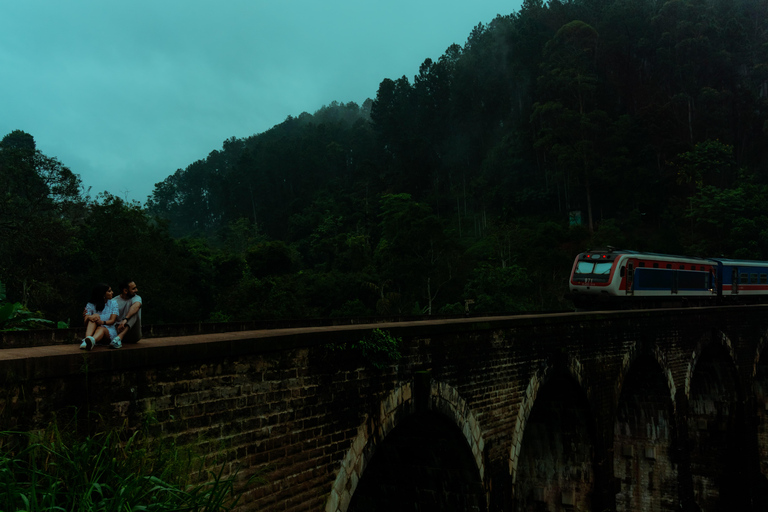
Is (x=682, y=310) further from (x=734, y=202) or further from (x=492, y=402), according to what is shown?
(x=734, y=202)

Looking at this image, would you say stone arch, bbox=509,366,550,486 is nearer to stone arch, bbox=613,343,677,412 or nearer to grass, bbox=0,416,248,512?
stone arch, bbox=613,343,677,412

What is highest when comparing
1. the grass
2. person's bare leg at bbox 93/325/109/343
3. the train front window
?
the train front window

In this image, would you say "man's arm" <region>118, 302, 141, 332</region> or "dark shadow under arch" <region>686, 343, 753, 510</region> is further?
"dark shadow under arch" <region>686, 343, 753, 510</region>

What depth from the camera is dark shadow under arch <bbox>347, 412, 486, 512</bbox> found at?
9.23 metres

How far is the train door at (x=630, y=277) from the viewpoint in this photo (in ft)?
59.3

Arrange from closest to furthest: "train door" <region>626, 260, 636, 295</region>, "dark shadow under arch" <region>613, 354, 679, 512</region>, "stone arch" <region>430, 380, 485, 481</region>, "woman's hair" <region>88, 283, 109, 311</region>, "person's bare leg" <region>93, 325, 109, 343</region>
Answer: "person's bare leg" <region>93, 325, 109, 343</region>
"woman's hair" <region>88, 283, 109, 311</region>
"stone arch" <region>430, 380, 485, 481</region>
"dark shadow under arch" <region>613, 354, 679, 512</region>
"train door" <region>626, 260, 636, 295</region>

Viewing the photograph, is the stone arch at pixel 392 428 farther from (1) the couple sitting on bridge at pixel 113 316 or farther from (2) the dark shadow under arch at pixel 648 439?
(2) the dark shadow under arch at pixel 648 439

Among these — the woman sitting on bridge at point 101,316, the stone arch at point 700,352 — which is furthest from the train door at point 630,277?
the woman sitting on bridge at point 101,316

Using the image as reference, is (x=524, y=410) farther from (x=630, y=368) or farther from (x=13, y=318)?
(x=13, y=318)

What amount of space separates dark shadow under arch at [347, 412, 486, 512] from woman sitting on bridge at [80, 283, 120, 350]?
16.2ft

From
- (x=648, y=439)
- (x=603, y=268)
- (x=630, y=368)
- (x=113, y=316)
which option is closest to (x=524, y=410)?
(x=630, y=368)

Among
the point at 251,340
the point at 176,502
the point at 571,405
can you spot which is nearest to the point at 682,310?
the point at 571,405

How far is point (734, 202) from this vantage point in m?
38.1

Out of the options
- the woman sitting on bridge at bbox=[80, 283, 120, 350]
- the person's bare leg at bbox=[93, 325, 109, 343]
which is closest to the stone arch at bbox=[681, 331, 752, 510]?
the woman sitting on bridge at bbox=[80, 283, 120, 350]
